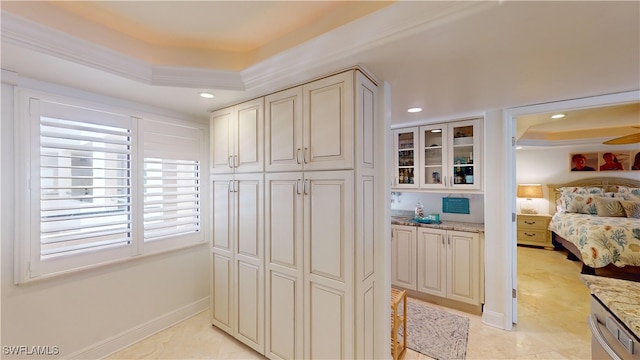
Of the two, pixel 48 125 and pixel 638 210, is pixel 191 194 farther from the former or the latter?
pixel 638 210

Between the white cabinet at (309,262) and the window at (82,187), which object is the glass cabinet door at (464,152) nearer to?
the white cabinet at (309,262)

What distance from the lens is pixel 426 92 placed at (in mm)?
2035

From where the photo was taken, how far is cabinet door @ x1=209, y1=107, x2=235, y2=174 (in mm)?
2279

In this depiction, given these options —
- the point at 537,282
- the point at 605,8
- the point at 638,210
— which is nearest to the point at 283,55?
the point at 605,8

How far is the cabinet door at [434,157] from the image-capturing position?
118 inches

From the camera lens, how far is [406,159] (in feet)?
10.9

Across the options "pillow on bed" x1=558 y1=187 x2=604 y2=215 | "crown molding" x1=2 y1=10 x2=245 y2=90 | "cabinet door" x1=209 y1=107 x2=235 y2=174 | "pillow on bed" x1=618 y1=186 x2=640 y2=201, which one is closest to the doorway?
"crown molding" x1=2 y1=10 x2=245 y2=90

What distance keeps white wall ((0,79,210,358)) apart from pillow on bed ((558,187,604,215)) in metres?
6.07

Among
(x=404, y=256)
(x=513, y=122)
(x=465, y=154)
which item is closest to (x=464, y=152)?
(x=465, y=154)

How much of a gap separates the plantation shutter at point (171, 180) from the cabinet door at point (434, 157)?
8.79 feet

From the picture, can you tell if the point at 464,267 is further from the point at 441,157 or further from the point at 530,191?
the point at 530,191

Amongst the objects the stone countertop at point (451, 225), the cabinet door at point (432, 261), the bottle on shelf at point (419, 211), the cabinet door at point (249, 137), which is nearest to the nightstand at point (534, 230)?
the stone countertop at point (451, 225)

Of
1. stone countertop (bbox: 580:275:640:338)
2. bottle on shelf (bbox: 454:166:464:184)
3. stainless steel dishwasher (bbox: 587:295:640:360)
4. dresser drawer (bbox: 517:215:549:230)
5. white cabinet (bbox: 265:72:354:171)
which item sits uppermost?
white cabinet (bbox: 265:72:354:171)

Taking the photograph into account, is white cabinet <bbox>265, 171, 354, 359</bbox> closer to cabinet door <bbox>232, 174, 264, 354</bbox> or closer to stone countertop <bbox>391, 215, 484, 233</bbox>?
cabinet door <bbox>232, 174, 264, 354</bbox>
